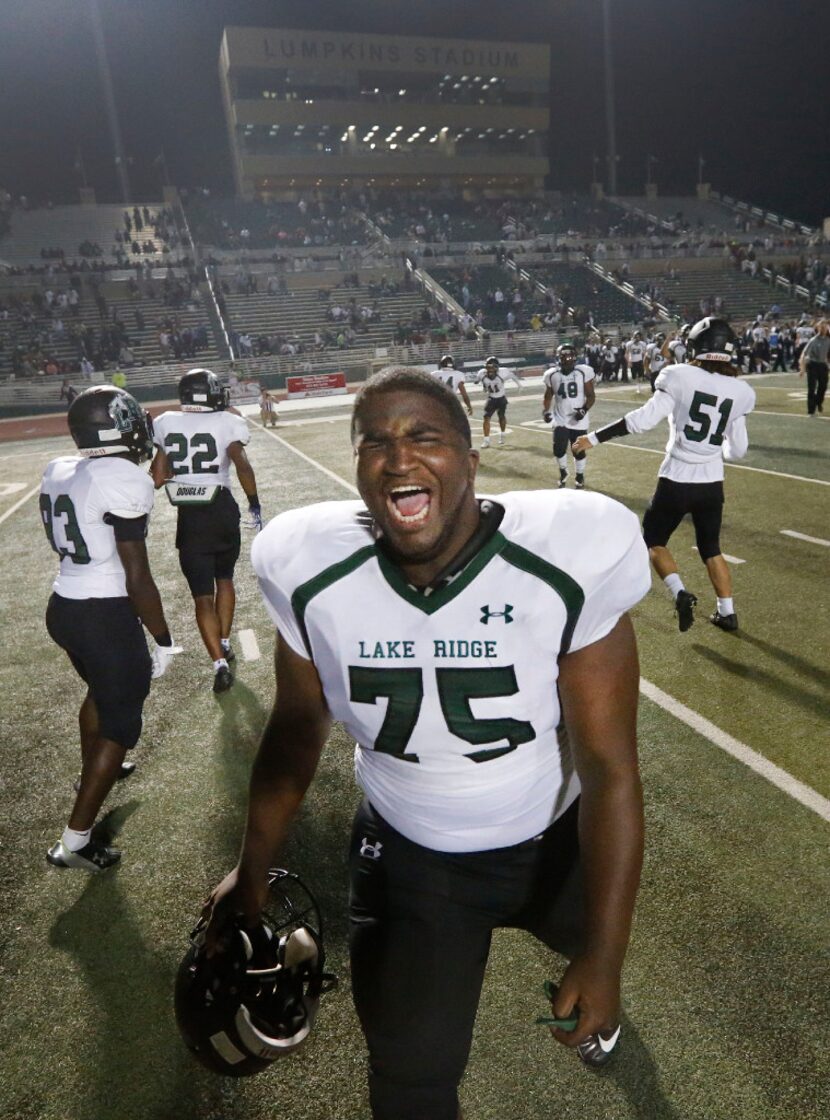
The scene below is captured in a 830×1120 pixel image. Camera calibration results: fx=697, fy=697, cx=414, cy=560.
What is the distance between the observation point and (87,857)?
3.39m

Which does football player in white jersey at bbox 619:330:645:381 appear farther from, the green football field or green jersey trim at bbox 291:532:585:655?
green jersey trim at bbox 291:532:585:655

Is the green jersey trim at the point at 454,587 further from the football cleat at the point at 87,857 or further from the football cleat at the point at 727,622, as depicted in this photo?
the football cleat at the point at 727,622

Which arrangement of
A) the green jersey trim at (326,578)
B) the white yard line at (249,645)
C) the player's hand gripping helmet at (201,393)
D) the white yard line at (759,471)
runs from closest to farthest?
the green jersey trim at (326,578), the player's hand gripping helmet at (201,393), the white yard line at (249,645), the white yard line at (759,471)

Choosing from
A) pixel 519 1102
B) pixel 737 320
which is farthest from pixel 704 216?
pixel 519 1102

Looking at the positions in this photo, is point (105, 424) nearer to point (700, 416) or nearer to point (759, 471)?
point (700, 416)

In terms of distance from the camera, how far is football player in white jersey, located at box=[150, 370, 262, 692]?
16.7 ft

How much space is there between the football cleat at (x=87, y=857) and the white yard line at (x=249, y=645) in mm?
2432

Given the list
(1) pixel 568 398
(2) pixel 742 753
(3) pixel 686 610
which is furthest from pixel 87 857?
(1) pixel 568 398

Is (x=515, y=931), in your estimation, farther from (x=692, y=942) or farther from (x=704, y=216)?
(x=704, y=216)

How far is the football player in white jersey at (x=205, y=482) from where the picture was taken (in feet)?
16.7

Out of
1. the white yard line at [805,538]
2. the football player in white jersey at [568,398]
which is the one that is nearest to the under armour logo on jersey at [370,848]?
the white yard line at [805,538]

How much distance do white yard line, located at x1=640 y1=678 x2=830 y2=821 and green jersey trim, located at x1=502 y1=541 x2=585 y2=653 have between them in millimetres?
2660

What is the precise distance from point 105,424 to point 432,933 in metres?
2.71

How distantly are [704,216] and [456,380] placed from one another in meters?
54.4
